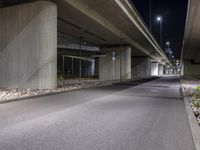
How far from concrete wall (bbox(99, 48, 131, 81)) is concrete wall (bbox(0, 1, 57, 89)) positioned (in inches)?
781

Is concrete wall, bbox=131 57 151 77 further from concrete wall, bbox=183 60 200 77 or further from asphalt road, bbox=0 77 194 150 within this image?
asphalt road, bbox=0 77 194 150

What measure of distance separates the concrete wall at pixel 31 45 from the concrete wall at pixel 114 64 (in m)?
19.8

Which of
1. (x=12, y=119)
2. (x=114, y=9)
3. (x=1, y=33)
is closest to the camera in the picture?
(x=12, y=119)

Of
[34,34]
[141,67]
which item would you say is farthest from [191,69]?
[34,34]

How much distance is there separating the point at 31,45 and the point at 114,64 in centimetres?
2212

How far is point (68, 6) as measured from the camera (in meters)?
16.0

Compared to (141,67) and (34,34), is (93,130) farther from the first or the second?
(141,67)

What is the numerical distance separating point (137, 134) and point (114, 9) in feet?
48.7

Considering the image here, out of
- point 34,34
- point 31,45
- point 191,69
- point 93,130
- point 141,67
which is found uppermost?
point 34,34

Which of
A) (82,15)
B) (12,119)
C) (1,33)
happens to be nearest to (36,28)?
(1,33)

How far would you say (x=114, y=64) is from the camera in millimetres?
35469

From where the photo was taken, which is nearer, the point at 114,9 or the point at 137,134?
the point at 137,134

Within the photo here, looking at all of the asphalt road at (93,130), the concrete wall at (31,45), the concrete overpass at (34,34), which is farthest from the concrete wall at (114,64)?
the asphalt road at (93,130)

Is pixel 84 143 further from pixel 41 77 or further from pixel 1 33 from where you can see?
pixel 1 33
